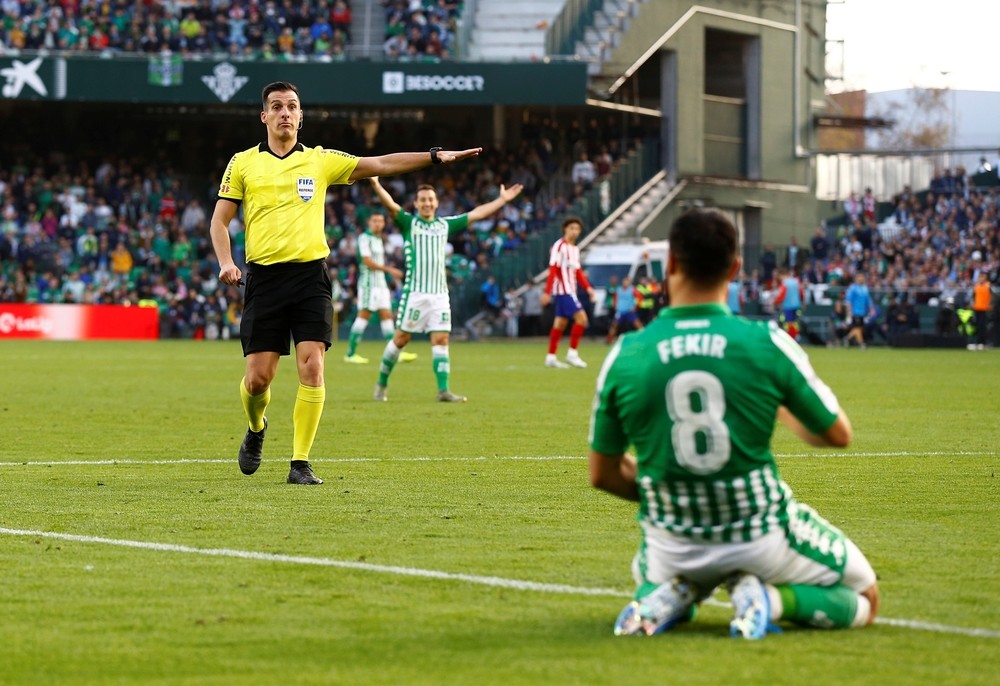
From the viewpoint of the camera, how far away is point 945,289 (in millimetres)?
41719

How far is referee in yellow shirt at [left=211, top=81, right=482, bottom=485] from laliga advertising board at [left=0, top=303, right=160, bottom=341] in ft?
105

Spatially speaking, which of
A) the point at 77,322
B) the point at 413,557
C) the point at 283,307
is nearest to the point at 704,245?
the point at 413,557

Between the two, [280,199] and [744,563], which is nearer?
[744,563]

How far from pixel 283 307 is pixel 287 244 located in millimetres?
384

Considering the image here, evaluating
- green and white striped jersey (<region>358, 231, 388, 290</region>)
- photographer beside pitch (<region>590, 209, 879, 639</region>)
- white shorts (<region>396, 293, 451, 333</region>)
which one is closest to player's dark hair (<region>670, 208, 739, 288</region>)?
photographer beside pitch (<region>590, 209, 879, 639</region>)

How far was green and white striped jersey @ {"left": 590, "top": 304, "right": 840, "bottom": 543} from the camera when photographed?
5.10m

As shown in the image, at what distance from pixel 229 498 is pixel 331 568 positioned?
263 cm

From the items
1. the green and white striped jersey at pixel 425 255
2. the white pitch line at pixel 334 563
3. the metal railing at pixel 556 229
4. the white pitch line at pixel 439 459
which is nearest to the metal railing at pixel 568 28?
the metal railing at pixel 556 229

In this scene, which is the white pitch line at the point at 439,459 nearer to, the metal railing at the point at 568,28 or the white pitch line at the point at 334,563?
the white pitch line at the point at 334,563

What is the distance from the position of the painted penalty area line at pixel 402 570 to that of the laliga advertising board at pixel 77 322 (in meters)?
34.6

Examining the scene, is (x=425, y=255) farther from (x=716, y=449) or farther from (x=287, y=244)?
(x=716, y=449)

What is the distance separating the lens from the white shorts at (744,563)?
5.21 metres

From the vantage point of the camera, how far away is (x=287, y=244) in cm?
992

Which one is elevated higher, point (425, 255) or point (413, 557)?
point (425, 255)
